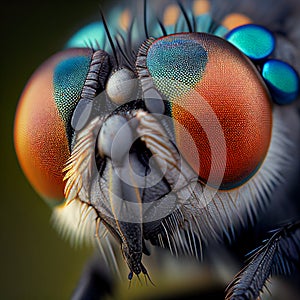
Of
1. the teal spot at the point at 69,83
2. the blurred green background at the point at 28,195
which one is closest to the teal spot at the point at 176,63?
the teal spot at the point at 69,83

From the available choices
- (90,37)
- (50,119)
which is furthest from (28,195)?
(50,119)

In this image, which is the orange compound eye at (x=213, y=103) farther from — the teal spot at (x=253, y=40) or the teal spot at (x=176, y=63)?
the teal spot at (x=253, y=40)

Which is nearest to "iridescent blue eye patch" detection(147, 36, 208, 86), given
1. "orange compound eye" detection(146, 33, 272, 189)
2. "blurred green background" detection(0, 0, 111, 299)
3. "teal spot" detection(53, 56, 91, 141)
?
"orange compound eye" detection(146, 33, 272, 189)

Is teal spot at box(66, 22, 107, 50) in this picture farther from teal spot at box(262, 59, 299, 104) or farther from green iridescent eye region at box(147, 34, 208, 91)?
teal spot at box(262, 59, 299, 104)

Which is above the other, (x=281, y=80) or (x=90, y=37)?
(x=90, y=37)

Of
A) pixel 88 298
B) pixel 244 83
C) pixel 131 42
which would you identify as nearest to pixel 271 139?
pixel 244 83

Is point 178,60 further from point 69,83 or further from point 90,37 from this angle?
point 90,37
